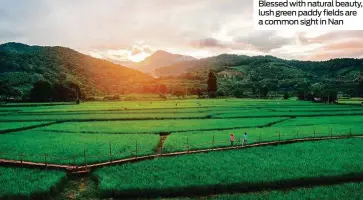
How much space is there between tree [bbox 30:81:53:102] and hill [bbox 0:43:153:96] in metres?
32.3

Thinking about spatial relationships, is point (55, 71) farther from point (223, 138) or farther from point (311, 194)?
point (311, 194)

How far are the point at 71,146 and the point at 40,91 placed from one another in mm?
70912

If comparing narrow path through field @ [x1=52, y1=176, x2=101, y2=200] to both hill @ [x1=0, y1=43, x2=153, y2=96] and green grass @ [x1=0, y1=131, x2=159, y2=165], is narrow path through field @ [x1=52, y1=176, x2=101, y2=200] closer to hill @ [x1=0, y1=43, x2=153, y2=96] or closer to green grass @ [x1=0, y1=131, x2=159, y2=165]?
green grass @ [x1=0, y1=131, x2=159, y2=165]

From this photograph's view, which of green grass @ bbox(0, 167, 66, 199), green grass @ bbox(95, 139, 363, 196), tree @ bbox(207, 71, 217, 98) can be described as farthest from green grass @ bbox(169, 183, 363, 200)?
tree @ bbox(207, 71, 217, 98)

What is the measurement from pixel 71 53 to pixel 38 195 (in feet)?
644

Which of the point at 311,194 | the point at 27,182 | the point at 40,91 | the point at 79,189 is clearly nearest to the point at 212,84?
the point at 40,91

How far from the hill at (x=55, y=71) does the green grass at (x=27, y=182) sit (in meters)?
110

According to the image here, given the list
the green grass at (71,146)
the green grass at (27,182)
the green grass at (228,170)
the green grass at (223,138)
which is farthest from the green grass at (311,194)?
the green grass at (71,146)

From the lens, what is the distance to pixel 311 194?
1495cm

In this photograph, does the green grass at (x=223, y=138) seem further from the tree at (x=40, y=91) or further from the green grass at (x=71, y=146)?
the tree at (x=40, y=91)

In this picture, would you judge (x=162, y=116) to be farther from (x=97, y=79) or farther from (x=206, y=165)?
(x=97, y=79)

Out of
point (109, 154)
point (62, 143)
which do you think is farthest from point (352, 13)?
point (62, 143)

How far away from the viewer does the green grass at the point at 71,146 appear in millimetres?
22078

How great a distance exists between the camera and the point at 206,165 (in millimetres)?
19578
